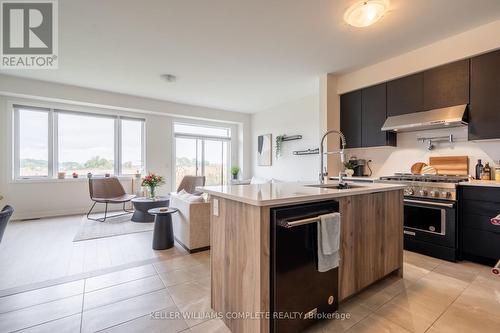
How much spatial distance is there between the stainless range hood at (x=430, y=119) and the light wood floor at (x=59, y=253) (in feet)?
11.3

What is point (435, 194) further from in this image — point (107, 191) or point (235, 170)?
point (107, 191)

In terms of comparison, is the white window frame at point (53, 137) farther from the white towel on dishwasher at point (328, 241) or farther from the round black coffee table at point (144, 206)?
the white towel on dishwasher at point (328, 241)

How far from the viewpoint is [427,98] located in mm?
3107

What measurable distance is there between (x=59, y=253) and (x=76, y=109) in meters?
3.70

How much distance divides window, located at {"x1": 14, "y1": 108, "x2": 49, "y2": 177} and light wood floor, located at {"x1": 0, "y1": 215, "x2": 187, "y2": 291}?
1.37 meters

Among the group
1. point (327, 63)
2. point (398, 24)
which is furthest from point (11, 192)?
point (398, 24)

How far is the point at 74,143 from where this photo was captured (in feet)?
17.3

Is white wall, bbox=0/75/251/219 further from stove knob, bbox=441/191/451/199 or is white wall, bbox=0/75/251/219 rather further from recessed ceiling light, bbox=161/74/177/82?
stove knob, bbox=441/191/451/199

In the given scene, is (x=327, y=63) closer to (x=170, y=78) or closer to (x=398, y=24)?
(x=398, y=24)

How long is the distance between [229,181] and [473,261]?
565cm

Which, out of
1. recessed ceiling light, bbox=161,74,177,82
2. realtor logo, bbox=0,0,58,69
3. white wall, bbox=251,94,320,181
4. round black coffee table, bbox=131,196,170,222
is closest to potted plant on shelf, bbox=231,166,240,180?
white wall, bbox=251,94,320,181

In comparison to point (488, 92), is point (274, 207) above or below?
below

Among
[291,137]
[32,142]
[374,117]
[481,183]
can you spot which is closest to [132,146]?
[32,142]

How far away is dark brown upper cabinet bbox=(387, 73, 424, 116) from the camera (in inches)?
125
